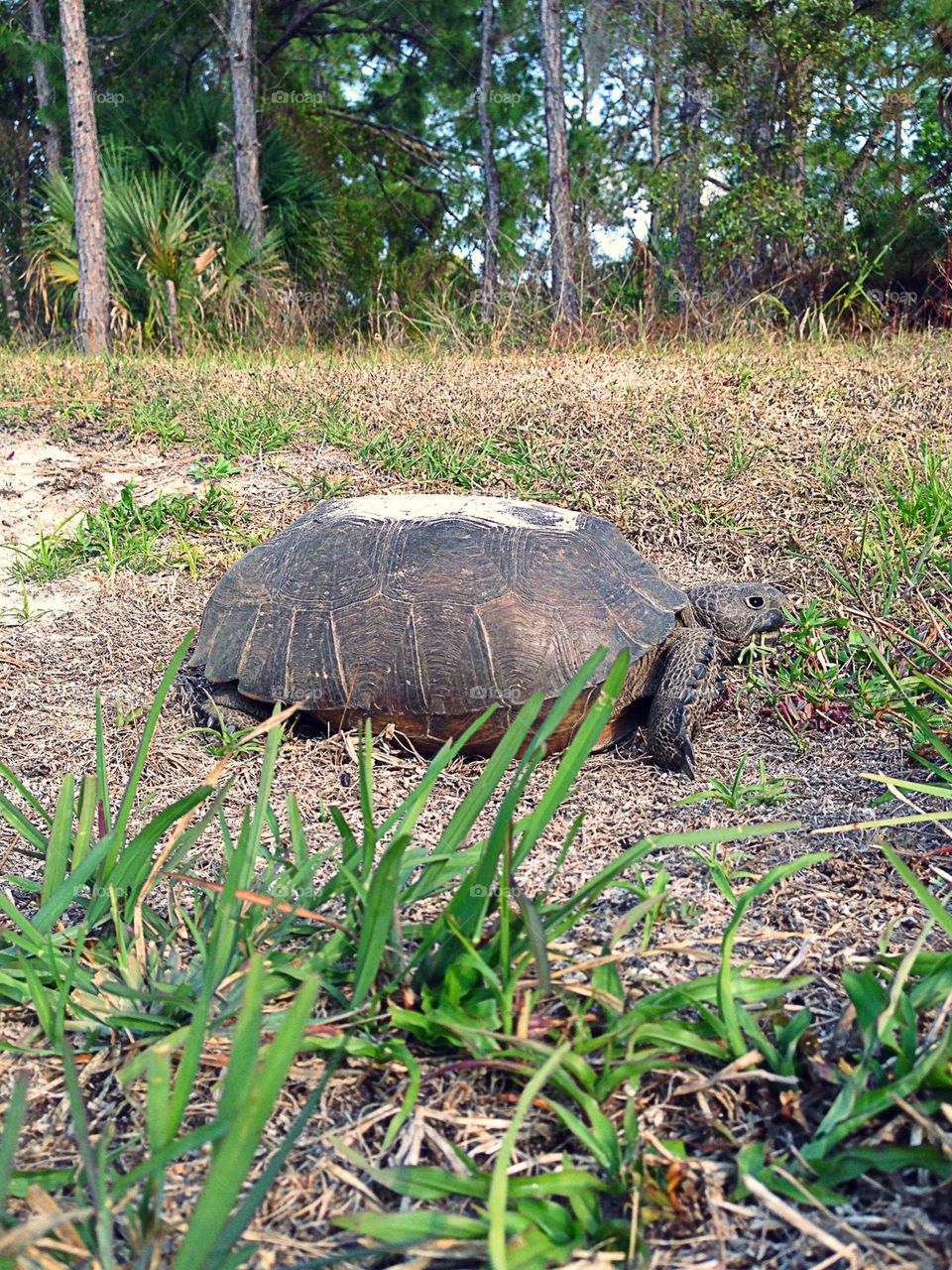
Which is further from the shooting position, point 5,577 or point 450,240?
point 450,240

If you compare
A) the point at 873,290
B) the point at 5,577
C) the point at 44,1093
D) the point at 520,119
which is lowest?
the point at 44,1093

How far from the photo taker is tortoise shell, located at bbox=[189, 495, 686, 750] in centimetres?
304

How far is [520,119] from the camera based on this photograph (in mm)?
19297

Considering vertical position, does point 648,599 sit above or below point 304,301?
below

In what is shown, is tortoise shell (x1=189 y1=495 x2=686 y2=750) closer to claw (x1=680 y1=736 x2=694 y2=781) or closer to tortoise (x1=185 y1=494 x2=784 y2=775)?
tortoise (x1=185 y1=494 x2=784 y2=775)

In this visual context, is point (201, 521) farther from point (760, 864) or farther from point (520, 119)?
point (520, 119)

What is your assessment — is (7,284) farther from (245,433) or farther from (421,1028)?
(421,1028)

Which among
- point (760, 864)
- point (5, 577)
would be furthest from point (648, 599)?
point (5, 577)

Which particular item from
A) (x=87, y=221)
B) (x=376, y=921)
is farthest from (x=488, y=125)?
(x=376, y=921)

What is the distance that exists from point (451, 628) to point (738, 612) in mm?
1107

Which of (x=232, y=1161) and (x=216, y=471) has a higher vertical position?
(x=216, y=471)

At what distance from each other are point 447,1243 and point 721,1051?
50 cm

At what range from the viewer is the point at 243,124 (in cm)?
1405

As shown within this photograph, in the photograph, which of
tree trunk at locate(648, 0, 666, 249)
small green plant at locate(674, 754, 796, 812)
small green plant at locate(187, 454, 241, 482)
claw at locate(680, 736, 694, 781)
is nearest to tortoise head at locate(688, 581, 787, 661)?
claw at locate(680, 736, 694, 781)
